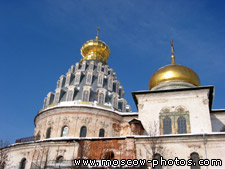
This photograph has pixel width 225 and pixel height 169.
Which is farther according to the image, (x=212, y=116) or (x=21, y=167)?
(x=212, y=116)

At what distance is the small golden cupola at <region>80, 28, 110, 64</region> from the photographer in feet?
123

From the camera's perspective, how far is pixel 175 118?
2478 centimetres

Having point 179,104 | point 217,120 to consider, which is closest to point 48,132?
point 179,104

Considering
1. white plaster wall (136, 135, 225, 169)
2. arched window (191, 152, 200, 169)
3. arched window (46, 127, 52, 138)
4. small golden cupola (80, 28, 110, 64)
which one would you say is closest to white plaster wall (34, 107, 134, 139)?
arched window (46, 127, 52, 138)

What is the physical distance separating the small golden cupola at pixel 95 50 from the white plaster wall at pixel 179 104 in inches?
503

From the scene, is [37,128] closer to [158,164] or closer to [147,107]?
[147,107]

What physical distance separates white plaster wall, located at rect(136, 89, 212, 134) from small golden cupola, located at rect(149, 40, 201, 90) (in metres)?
2.16

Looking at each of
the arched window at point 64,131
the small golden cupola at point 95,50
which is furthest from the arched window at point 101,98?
the small golden cupola at point 95,50

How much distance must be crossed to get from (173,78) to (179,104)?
12.9ft

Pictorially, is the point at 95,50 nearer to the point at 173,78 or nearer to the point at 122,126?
the point at 173,78

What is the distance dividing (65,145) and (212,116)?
14.9 m

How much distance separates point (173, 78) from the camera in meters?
28.3

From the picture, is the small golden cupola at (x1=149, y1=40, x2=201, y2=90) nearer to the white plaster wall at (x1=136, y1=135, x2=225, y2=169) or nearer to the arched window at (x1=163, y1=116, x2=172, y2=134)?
the arched window at (x1=163, y1=116, x2=172, y2=134)

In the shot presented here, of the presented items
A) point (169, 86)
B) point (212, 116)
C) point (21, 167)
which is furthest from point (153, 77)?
point (21, 167)
